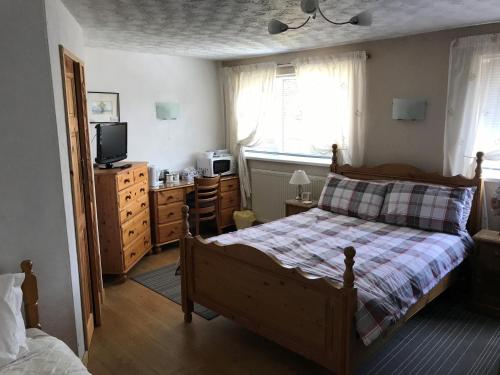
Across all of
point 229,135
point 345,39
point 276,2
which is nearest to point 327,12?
point 276,2

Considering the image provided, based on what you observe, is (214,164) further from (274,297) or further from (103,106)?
(274,297)

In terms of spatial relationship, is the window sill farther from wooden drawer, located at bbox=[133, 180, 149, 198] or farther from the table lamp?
wooden drawer, located at bbox=[133, 180, 149, 198]

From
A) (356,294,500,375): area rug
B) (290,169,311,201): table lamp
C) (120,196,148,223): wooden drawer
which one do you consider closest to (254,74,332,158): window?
(290,169,311,201): table lamp

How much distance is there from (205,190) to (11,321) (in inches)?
126

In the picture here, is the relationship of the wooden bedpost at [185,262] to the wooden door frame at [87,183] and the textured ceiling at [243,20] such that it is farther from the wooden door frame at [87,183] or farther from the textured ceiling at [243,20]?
the textured ceiling at [243,20]

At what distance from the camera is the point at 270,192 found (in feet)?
17.7

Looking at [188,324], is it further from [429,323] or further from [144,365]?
[429,323]

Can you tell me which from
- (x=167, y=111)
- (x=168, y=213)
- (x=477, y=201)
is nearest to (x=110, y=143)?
(x=168, y=213)

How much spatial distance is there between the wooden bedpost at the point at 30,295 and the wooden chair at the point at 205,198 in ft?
9.30

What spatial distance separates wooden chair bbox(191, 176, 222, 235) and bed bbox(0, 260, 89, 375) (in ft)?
9.36

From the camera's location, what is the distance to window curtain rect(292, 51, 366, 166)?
4.30 meters

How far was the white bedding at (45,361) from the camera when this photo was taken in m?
1.78

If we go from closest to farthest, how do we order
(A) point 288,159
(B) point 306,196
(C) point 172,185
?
(B) point 306,196
(C) point 172,185
(A) point 288,159

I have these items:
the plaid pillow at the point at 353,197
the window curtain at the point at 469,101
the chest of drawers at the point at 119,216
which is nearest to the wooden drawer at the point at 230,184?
the chest of drawers at the point at 119,216
